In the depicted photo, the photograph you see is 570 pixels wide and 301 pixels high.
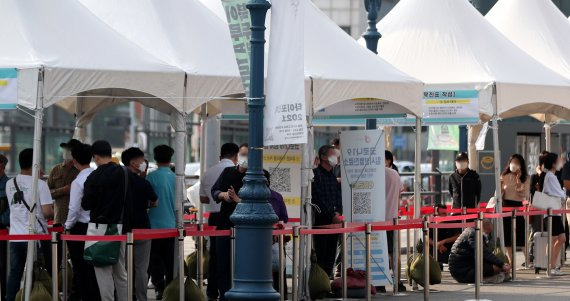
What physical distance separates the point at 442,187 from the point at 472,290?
552 inches

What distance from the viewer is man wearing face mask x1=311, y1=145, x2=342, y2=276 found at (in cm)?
1691

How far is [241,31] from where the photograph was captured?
1395cm

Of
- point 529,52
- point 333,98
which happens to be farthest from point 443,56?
point 333,98

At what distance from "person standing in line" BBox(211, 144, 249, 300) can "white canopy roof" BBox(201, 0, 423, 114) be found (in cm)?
144

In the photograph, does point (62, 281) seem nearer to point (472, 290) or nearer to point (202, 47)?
point (202, 47)

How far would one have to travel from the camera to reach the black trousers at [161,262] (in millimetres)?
15930

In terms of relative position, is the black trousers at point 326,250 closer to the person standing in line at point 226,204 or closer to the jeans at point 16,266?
the person standing in line at point 226,204

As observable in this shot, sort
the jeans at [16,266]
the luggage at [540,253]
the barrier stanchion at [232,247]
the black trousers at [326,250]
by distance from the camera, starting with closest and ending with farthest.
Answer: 1. the jeans at [16,266]
2. the barrier stanchion at [232,247]
3. the black trousers at [326,250]
4. the luggage at [540,253]

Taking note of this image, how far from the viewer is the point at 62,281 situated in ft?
48.9

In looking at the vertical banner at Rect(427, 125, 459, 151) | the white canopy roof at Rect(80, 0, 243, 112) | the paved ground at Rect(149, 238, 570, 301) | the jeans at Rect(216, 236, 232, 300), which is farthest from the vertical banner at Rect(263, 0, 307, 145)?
the vertical banner at Rect(427, 125, 459, 151)

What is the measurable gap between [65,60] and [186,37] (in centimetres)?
209

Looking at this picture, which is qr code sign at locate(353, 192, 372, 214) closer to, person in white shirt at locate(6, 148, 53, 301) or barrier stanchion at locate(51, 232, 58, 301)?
person in white shirt at locate(6, 148, 53, 301)

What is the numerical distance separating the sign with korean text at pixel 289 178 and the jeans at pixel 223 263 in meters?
2.28

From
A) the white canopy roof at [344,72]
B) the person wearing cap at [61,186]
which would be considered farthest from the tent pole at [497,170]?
the person wearing cap at [61,186]
